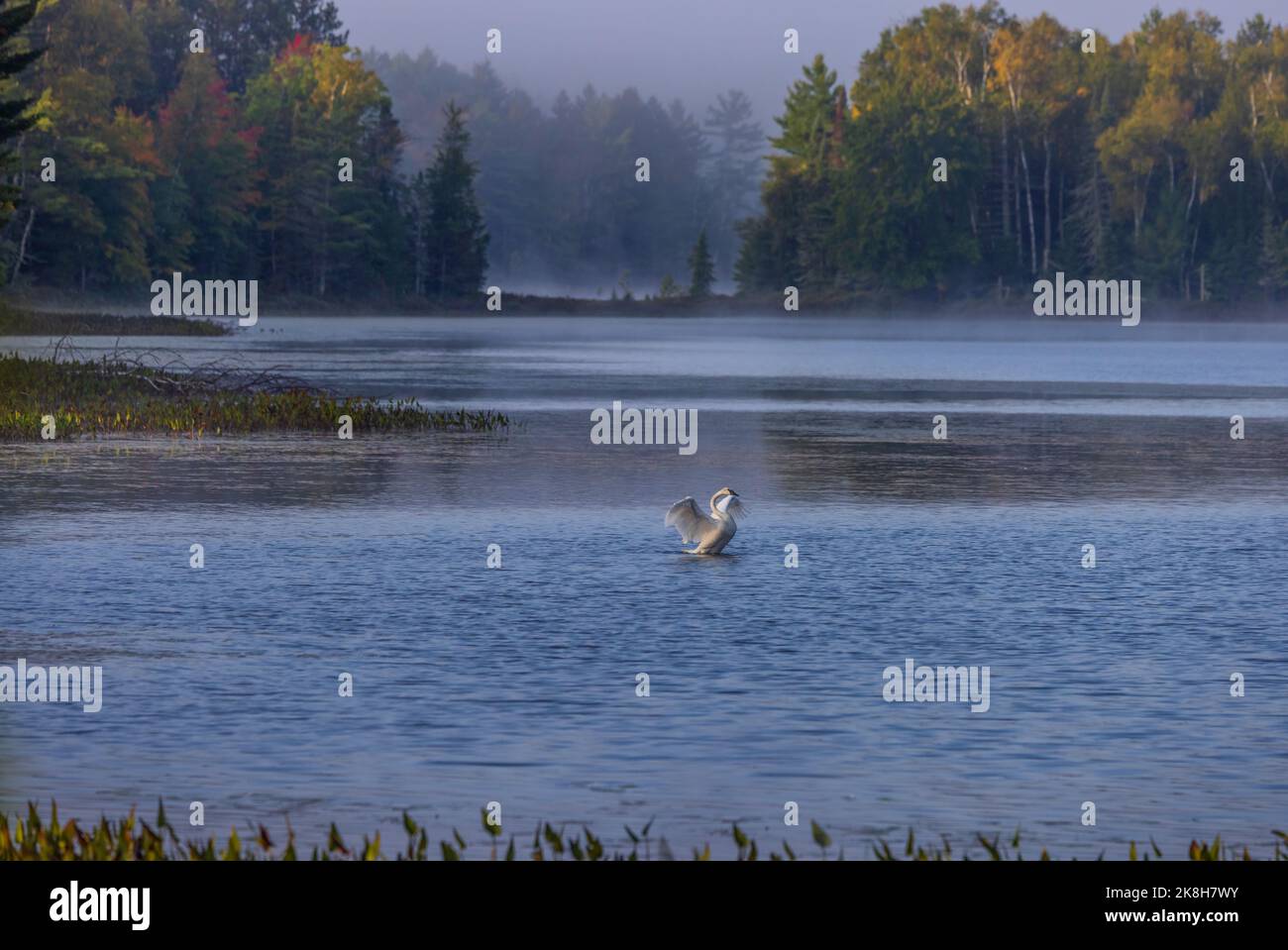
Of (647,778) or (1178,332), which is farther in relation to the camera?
(1178,332)

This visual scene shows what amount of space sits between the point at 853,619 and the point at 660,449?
1725 cm

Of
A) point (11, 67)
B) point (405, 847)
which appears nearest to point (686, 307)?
point (11, 67)

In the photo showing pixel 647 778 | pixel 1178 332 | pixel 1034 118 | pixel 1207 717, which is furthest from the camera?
pixel 1034 118

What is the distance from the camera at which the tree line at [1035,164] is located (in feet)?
419

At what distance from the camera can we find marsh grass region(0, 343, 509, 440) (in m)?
36.4

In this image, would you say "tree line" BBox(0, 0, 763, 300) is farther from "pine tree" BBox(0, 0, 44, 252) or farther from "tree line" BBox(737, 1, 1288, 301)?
"pine tree" BBox(0, 0, 44, 252)

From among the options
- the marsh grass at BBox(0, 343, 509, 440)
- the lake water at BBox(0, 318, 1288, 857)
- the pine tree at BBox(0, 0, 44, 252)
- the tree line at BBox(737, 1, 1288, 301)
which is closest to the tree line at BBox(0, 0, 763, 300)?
the tree line at BBox(737, 1, 1288, 301)

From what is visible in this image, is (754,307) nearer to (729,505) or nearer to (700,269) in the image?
(700,269)

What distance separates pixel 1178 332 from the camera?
380 ft

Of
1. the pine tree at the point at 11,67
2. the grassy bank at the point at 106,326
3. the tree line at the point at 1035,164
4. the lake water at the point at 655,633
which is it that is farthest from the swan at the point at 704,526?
the tree line at the point at 1035,164

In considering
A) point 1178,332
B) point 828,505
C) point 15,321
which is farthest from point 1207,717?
point 1178,332

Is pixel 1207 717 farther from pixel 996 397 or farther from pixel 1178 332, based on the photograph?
pixel 1178 332

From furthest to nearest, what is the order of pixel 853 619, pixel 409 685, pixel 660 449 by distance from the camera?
pixel 660 449
pixel 853 619
pixel 409 685

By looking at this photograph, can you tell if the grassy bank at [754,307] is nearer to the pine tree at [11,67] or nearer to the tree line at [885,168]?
the tree line at [885,168]
